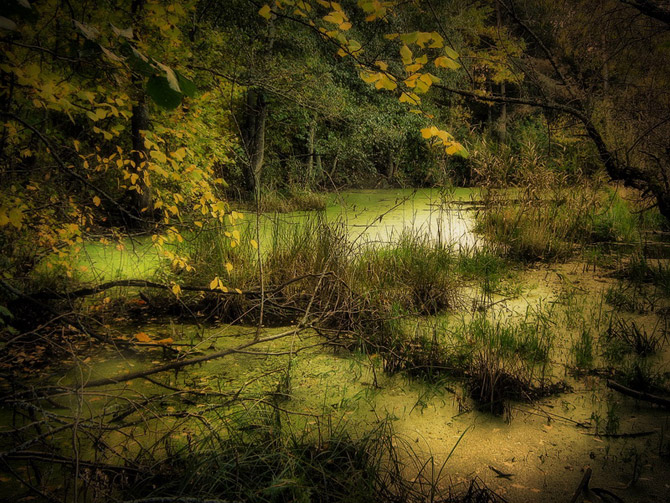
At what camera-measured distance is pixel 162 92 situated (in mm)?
904

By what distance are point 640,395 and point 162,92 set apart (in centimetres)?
220

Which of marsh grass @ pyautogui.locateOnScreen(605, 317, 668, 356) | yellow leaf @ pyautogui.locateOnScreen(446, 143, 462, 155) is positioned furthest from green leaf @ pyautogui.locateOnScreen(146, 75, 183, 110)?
marsh grass @ pyautogui.locateOnScreen(605, 317, 668, 356)

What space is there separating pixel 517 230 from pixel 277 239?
8.28ft

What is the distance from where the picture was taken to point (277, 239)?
364 centimetres

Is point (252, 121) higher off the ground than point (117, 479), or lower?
higher

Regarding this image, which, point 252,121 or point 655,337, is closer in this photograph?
point 655,337

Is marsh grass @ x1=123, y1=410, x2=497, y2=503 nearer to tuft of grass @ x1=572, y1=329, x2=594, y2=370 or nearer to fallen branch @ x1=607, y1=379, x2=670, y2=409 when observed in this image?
fallen branch @ x1=607, y1=379, x2=670, y2=409

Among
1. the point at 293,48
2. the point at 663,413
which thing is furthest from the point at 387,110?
the point at 663,413

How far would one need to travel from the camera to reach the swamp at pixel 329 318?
5.10ft

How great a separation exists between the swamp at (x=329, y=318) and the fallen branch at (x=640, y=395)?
1 cm

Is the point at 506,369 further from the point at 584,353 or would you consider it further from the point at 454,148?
the point at 454,148

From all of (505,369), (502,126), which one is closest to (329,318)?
(505,369)

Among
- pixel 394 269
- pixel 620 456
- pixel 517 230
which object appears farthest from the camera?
pixel 517 230

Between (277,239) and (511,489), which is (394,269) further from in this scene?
(511,489)
